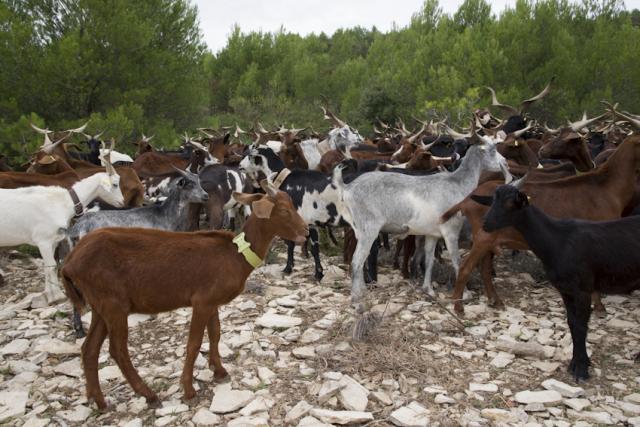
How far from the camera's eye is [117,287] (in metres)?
4.03

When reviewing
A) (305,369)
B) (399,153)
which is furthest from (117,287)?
(399,153)

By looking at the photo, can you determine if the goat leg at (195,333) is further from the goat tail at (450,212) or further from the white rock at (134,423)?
the goat tail at (450,212)

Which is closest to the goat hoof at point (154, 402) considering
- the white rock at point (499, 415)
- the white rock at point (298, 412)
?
the white rock at point (298, 412)

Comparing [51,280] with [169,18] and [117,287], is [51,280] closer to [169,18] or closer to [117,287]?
[117,287]

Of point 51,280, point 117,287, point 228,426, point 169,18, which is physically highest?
point 169,18

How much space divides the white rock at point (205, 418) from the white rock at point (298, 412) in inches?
21.5

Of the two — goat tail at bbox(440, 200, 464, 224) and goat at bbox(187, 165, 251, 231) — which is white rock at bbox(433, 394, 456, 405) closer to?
goat tail at bbox(440, 200, 464, 224)

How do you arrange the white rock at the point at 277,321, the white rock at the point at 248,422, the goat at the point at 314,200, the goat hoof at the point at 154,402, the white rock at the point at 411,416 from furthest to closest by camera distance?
the goat at the point at 314,200 → the white rock at the point at 277,321 → the goat hoof at the point at 154,402 → the white rock at the point at 248,422 → the white rock at the point at 411,416

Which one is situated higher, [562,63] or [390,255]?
[562,63]

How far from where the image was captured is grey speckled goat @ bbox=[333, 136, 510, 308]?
6293 mm

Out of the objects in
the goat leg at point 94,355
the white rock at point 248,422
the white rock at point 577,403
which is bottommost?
the white rock at point 248,422

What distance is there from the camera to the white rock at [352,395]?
13.6 ft

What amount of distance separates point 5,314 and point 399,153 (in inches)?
262

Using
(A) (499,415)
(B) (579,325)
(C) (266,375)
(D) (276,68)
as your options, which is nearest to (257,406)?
(C) (266,375)
